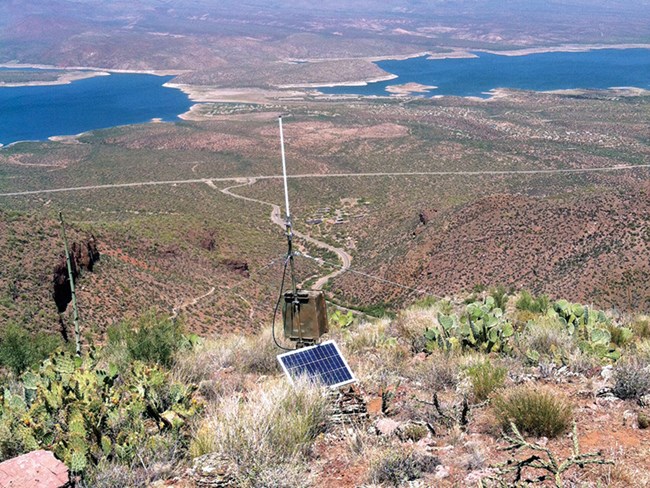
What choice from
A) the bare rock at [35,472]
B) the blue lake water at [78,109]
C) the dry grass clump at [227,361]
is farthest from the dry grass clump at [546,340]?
the blue lake water at [78,109]

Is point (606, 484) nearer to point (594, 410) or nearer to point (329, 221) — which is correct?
point (594, 410)

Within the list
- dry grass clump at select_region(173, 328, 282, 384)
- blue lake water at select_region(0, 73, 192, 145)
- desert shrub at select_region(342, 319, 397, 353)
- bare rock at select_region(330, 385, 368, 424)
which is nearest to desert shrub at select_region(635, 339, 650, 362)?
desert shrub at select_region(342, 319, 397, 353)

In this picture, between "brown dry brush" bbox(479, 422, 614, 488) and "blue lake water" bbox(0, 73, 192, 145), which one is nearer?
"brown dry brush" bbox(479, 422, 614, 488)

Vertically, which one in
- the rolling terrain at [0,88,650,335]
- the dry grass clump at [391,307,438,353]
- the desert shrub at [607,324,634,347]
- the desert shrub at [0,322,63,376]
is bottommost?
the rolling terrain at [0,88,650,335]

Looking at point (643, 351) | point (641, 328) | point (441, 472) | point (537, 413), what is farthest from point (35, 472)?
point (641, 328)

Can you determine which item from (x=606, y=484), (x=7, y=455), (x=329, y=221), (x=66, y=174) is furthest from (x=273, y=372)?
(x=66, y=174)

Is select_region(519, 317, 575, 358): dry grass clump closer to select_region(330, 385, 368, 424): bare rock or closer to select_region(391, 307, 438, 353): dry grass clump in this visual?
select_region(391, 307, 438, 353): dry grass clump

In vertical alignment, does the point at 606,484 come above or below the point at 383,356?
above
